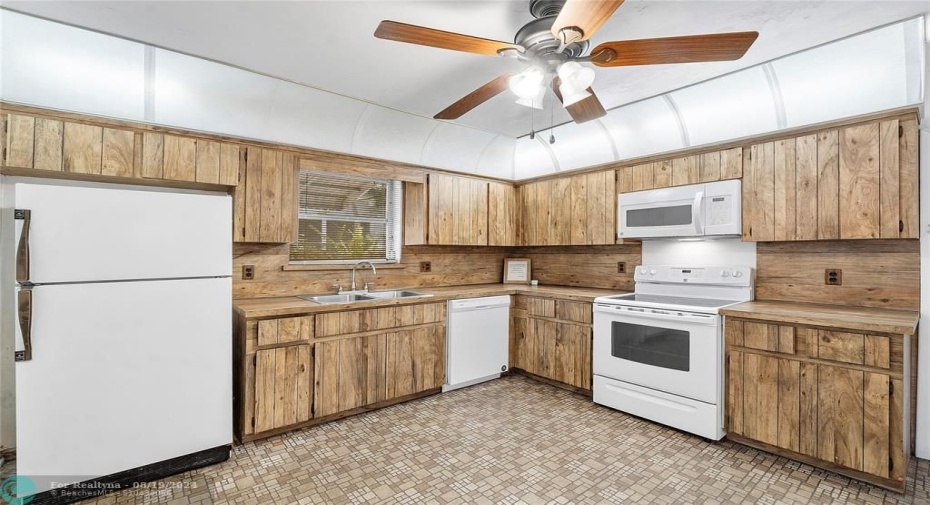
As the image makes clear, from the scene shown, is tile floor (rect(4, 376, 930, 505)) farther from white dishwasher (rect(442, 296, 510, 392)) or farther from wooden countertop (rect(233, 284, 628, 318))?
wooden countertop (rect(233, 284, 628, 318))

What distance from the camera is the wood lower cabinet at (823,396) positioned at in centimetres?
228

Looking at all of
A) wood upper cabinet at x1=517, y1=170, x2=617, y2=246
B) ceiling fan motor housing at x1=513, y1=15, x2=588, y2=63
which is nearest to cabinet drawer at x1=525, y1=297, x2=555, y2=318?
wood upper cabinet at x1=517, y1=170, x2=617, y2=246

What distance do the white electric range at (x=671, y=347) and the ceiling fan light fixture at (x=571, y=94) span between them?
5.60 feet

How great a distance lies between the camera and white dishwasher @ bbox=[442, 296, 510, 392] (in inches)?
152

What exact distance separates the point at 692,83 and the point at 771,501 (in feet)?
9.31

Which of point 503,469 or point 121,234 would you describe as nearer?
point 121,234

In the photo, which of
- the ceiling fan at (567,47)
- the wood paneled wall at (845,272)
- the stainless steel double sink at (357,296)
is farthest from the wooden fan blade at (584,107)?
the stainless steel double sink at (357,296)

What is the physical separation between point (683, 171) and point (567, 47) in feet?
6.38

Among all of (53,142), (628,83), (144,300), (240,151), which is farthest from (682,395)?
(53,142)

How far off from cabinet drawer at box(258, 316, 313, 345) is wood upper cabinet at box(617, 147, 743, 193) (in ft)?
9.95

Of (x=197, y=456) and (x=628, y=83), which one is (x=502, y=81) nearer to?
(x=628, y=83)

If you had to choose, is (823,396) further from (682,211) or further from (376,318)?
(376,318)

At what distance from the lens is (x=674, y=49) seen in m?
1.88

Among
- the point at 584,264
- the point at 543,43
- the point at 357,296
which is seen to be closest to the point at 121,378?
the point at 357,296
